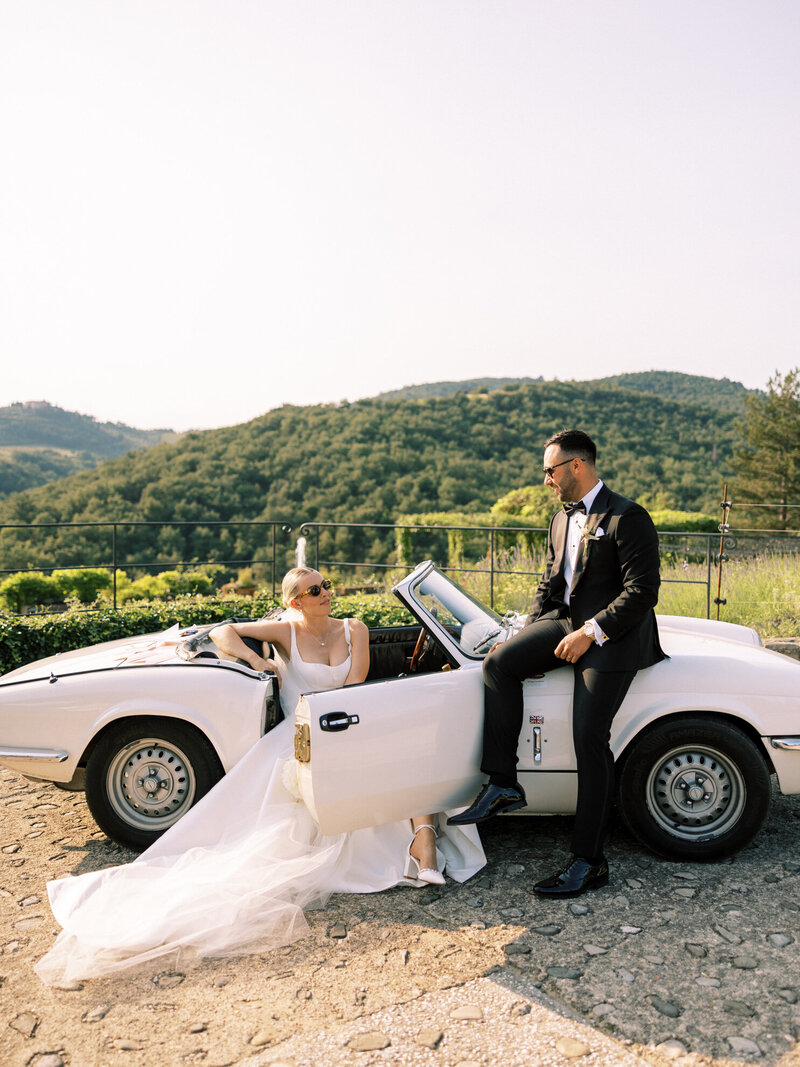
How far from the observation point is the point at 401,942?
3535mm

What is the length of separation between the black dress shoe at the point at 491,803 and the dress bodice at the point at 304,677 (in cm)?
101

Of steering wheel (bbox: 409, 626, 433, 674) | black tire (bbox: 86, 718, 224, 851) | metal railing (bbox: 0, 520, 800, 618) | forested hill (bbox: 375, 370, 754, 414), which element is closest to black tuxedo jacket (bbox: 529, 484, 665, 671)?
steering wheel (bbox: 409, 626, 433, 674)

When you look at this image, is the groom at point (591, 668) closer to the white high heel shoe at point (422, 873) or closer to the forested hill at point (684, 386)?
the white high heel shoe at point (422, 873)

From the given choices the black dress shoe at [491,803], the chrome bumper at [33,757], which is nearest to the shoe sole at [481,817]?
the black dress shoe at [491,803]

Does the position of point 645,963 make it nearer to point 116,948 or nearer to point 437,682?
point 437,682

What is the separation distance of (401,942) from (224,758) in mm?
1376

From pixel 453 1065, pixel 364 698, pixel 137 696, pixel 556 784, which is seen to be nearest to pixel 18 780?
pixel 137 696

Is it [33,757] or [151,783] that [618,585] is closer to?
[151,783]

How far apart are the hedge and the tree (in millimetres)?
26330

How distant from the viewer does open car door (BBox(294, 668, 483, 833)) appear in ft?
12.7

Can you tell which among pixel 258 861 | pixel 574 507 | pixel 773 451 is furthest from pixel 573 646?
pixel 773 451

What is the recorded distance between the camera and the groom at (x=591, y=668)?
3.99 meters

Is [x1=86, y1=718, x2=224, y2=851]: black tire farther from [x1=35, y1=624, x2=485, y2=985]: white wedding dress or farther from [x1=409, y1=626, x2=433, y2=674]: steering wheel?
[x1=409, y1=626, x2=433, y2=674]: steering wheel

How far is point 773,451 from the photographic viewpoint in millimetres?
33938
